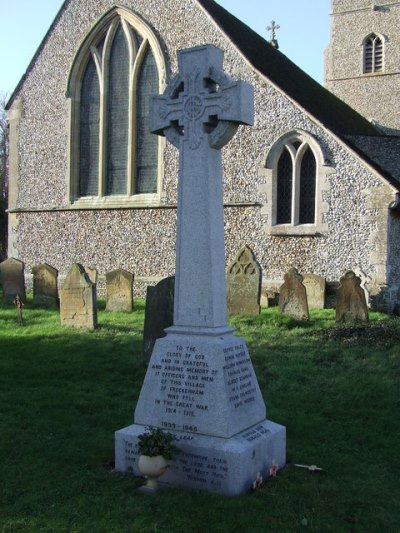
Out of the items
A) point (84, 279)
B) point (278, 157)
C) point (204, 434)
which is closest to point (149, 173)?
point (278, 157)

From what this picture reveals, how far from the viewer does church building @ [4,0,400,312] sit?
1375 cm

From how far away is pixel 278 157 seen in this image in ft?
47.8

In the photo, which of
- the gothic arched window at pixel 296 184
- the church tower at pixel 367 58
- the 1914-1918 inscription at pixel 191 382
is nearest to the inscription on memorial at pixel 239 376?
the 1914-1918 inscription at pixel 191 382

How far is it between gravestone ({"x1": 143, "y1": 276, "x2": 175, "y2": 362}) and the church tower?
68.6ft

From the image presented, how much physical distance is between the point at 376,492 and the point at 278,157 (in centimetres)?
1085

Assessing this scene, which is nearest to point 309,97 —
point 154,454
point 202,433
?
point 202,433

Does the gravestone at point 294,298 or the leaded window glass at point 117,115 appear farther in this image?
the leaded window glass at point 117,115

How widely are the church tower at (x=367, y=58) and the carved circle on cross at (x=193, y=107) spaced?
23.5 m

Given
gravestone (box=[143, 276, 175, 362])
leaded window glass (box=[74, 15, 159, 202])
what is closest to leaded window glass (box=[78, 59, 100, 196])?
leaded window glass (box=[74, 15, 159, 202])

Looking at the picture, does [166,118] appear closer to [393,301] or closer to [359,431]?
[359,431]

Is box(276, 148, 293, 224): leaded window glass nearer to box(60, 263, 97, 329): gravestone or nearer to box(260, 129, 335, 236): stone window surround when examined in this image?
box(260, 129, 335, 236): stone window surround

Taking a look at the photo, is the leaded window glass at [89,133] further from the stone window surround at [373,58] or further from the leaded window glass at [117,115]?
the stone window surround at [373,58]

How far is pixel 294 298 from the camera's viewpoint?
11508mm

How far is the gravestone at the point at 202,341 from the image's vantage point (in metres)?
4.48
